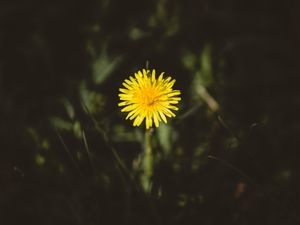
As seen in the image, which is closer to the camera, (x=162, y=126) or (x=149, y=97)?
(x=149, y=97)

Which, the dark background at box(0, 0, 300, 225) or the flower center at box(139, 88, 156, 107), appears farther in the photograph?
the dark background at box(0, 0, 300, 225)

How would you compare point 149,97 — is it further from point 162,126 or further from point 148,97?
point 162,126

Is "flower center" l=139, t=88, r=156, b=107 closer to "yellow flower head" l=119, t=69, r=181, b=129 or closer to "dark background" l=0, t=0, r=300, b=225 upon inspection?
"yellow flower head" l=119, t=69, r=181, b=129

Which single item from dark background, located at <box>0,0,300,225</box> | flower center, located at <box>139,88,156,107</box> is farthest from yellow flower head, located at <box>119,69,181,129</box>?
dark background, located at <box>0,0,300,225</box>

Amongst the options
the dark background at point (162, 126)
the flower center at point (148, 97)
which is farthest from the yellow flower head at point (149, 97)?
the dark background at point (162, 126)

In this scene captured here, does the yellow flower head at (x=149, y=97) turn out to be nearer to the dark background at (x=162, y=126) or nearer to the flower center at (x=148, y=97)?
the flower center at (x=148, y=97)

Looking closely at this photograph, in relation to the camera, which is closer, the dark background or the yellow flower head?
the yellow flower head

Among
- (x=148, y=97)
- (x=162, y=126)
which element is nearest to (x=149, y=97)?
(x=148, y=97)

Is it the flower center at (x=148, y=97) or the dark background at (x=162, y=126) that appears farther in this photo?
the dark background at (x=162, y=126)
